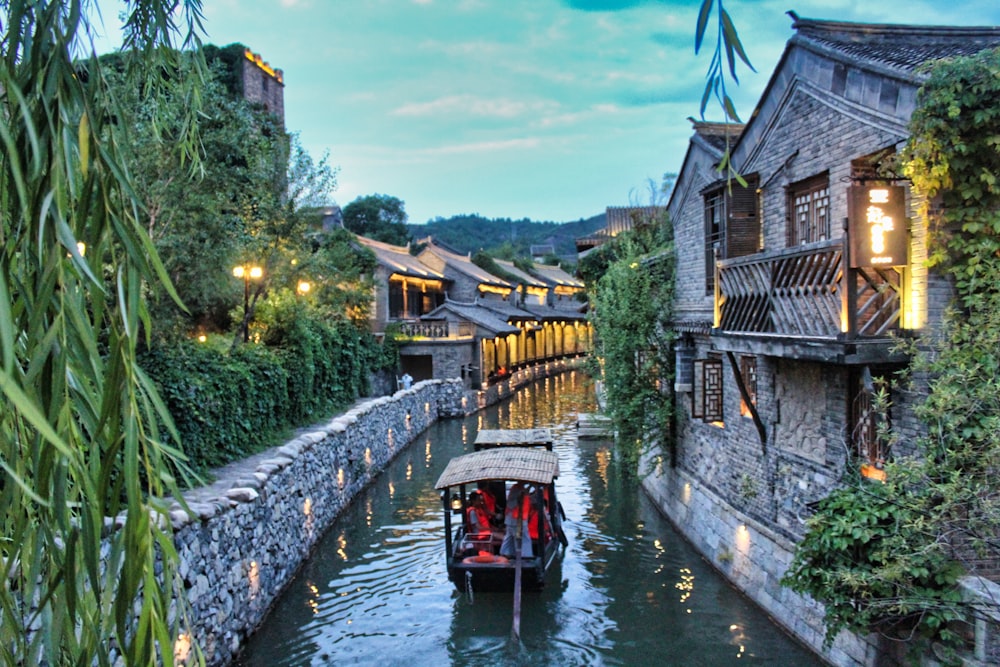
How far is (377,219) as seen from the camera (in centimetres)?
7762

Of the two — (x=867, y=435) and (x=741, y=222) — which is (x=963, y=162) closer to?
(x=867, y=435)

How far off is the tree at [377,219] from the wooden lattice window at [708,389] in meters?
61.2

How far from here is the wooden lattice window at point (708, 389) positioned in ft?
42.3

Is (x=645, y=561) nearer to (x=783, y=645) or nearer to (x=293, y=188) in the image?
(x=783, y=645)

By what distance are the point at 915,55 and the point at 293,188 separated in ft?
51.6

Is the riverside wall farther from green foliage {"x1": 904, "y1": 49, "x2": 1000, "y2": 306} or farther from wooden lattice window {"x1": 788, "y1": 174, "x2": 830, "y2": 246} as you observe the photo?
wooden lattice window {"x1": 788, "y1": 174, "x2": 830, "y2": 246}

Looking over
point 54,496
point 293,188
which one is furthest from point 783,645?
point 293,188

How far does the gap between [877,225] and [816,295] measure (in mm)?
1005

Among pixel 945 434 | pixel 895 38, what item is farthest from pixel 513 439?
pixel 945 434

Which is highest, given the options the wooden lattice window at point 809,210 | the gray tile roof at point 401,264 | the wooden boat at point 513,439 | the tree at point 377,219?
the tree at point 377,219

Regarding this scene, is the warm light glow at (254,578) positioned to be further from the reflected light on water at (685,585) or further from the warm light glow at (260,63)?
the warm light glow at (260,63)

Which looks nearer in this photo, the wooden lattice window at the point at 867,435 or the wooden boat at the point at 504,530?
the wooden lattice window at the point at 867,435

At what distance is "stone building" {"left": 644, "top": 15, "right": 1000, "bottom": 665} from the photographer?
7539 mm

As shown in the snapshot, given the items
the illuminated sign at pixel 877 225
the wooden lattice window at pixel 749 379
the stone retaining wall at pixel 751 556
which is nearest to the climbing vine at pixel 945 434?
the illuminated sign at pixel 877 225
